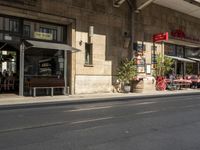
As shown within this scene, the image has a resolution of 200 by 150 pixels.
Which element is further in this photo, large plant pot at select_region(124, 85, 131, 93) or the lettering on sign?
large plant pot at select_region(124, 85, 131, 93)

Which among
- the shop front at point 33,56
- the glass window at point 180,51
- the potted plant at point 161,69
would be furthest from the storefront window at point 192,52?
the shop front at point 33,56

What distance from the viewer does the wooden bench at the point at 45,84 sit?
19.0m

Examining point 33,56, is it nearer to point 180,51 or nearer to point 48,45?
point 48,45

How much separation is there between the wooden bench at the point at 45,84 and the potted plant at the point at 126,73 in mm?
5311

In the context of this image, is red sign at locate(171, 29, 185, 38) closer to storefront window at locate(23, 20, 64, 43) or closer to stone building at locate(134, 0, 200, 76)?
stone building at locate(134, 0, 200, 76)

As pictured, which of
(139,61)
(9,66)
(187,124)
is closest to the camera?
(187,124)

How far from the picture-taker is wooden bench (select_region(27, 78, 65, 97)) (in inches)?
748

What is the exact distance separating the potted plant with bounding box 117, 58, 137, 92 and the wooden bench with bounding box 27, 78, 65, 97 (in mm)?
5311

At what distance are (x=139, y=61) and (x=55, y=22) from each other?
8482 mm

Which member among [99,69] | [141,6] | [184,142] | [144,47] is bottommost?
[184,142]

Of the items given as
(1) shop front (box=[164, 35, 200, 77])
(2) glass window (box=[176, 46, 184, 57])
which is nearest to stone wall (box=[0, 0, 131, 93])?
(1) shop front (box=[164, 35, 200, 77])

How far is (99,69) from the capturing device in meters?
23.3

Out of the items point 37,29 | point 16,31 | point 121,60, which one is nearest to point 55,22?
point 37,29

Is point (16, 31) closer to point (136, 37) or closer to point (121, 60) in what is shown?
point (121, 60)
